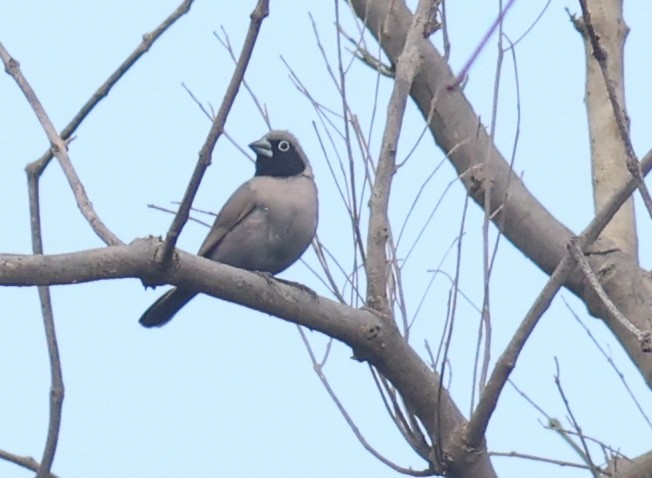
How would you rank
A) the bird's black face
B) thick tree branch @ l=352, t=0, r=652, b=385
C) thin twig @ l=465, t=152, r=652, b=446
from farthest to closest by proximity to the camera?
the bird's black face → thick tree branch @ l=352, t=0, r=652, b=385 → thin twig @ l=465, t=152, r=652, b=446

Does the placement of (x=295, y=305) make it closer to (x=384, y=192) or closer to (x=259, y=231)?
(x=384, y=192)

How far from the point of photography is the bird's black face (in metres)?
6.51

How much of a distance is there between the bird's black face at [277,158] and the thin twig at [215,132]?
316cm

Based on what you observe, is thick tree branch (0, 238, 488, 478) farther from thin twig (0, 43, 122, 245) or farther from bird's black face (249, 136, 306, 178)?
bird's black face (249, 136, 306, 178)

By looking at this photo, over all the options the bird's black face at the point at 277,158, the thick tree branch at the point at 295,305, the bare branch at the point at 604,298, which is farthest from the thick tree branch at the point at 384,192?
the bird's black face at the point at 277,158

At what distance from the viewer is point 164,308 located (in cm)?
554

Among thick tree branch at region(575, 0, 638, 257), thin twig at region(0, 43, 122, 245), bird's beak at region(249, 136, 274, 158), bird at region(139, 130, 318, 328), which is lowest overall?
thin twig at region(0, 43, 122, 245)

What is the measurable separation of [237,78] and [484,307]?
1243 mm

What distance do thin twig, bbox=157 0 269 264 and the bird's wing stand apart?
2505 mm

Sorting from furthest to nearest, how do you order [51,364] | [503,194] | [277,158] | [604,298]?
[277,158] → [503,194] → [51,364] → [604,298]

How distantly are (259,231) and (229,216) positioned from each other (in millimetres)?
172

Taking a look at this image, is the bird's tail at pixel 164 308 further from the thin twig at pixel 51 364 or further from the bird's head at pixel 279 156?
the thin twig at pixel 51 364

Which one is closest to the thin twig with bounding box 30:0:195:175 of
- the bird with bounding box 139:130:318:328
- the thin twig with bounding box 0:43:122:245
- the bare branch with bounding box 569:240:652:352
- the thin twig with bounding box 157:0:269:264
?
the thin twig with bounding box 0:43:122:245

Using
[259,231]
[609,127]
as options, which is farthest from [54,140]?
[609,127]
